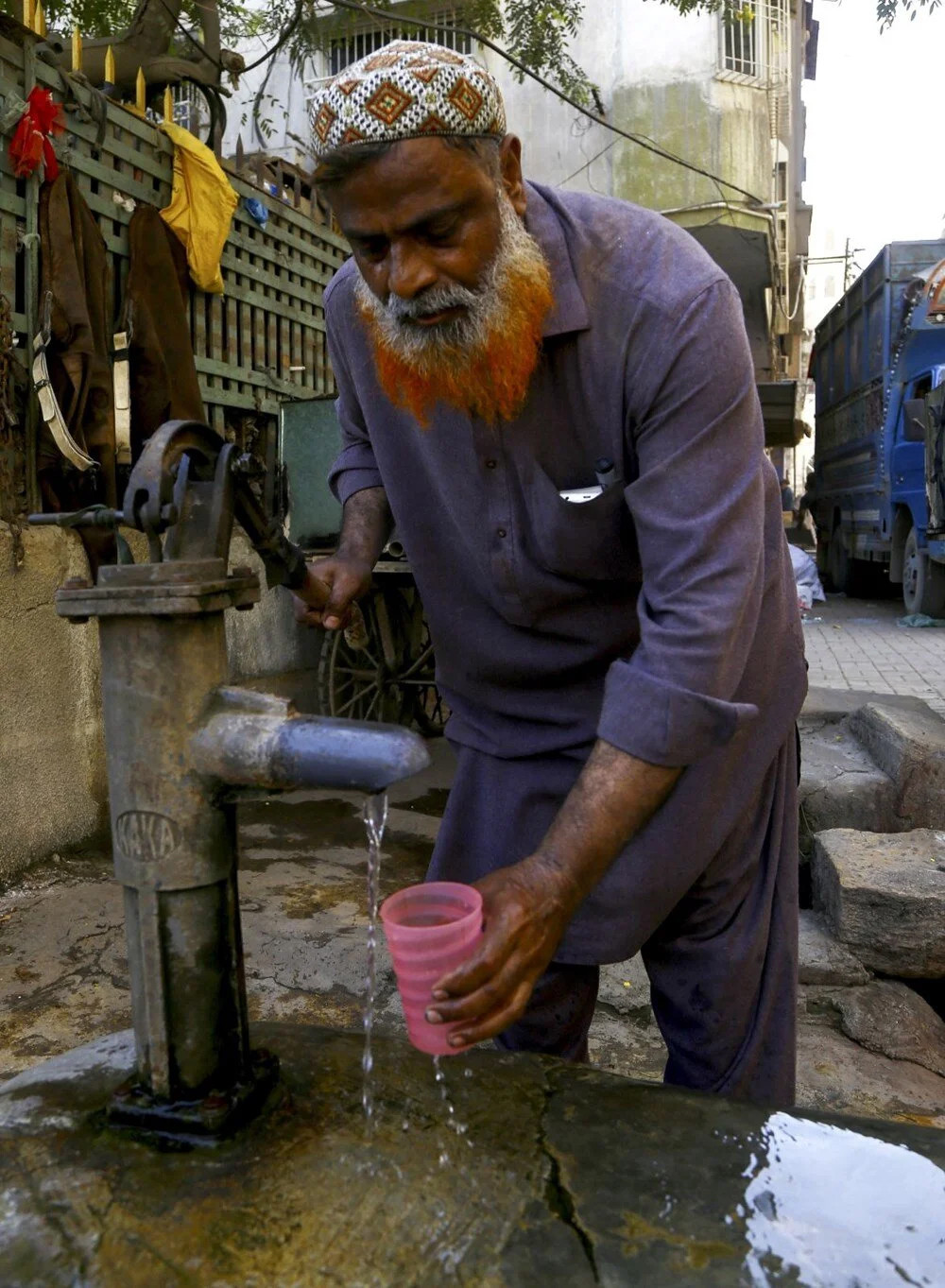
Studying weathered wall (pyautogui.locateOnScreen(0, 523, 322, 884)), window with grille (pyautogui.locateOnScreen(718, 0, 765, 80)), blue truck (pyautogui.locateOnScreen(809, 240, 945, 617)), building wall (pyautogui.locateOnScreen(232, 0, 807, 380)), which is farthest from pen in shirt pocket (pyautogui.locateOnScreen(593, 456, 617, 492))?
window with grille (pyautogui.locateOnScreen(718, 0, 765, 80))

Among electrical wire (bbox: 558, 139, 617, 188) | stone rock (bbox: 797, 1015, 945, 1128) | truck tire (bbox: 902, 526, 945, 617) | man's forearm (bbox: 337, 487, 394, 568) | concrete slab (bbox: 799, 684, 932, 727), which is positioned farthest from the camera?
electrical wire (bbox: 558, 139, 617, 188)

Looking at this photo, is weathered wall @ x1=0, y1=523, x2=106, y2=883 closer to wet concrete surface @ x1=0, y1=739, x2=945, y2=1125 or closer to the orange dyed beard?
wet concrete surface @ x1=0, y1=739, x2=945, y2=1125

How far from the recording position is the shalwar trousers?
1600 mm

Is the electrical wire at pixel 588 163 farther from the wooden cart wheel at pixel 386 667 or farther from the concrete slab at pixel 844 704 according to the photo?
the concrete slab at pixel 844 704

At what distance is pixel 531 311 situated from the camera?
137 centimetres

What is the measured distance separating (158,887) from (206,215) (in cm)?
481

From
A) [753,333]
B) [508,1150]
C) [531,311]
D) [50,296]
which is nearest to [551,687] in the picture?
[531,311]

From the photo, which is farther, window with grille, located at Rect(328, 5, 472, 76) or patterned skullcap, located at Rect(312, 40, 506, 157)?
window with grille, located at Rect(328, 5, 472, 76)

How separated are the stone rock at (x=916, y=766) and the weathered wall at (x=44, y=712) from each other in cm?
307

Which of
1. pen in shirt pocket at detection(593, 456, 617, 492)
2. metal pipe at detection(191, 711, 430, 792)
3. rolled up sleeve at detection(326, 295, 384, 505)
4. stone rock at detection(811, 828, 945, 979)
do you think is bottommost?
stone rock at detection(811, 828, 945, 979)

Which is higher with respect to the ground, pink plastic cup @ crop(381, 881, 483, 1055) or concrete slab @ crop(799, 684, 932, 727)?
pink plastic cup @ crop(381, 881, 483, 1055)

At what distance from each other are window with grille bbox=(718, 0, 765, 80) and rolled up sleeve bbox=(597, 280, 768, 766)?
13.0m

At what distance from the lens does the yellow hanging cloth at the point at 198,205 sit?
499cm

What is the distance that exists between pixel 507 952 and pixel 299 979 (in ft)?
7.75
